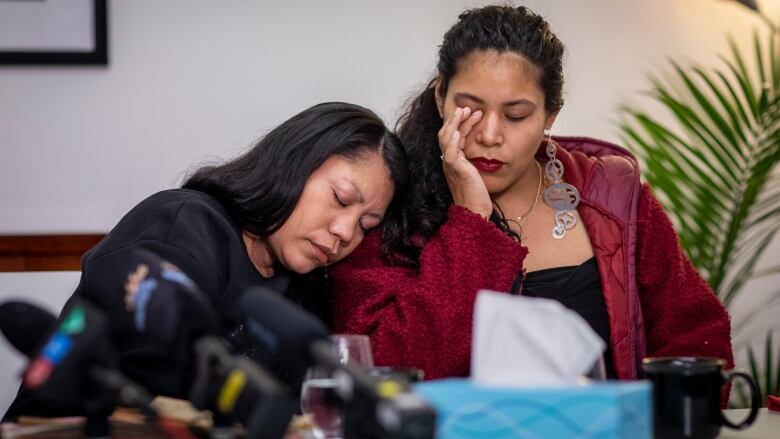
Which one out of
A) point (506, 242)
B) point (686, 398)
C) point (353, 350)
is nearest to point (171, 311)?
point (353, 350)

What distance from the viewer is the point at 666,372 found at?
1.03m

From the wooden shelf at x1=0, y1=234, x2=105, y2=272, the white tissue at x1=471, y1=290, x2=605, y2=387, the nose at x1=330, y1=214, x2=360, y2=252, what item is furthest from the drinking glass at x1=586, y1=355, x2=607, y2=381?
the wooden shelf at x1=0, y1=234, x2=105, y2=272

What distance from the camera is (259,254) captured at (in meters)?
1.75

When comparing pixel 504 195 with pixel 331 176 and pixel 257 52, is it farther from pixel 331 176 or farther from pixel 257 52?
pixel 257 52

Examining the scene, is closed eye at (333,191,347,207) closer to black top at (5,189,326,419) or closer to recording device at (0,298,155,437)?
black top at (5,189,326,419)

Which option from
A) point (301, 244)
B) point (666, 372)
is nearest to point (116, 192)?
point (301, 244)

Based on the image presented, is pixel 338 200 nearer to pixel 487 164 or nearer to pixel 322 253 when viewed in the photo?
pixel 322 253

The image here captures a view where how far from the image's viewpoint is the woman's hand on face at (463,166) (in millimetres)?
1802

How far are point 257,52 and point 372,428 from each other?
6.27 feet

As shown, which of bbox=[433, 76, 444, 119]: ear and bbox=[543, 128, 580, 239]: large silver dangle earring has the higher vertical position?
bbox=[433, 76, 444, 119]: ear

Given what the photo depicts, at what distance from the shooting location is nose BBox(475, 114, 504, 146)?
1.79m

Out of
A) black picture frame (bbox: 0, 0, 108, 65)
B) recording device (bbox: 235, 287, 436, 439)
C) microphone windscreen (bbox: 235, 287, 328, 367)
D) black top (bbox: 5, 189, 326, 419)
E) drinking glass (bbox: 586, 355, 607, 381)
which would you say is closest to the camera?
recording device (bbox: 235, 287, 436, 439)

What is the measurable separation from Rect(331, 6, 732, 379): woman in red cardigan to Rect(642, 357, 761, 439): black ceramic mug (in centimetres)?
62

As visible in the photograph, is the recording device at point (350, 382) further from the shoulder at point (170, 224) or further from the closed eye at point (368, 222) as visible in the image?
the closed eye at point (368, 222)
